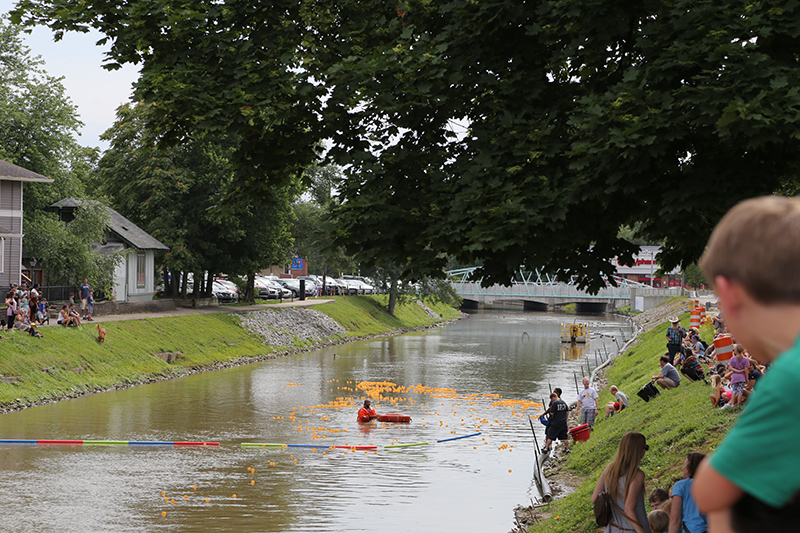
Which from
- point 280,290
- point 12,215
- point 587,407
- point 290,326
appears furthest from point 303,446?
point 280,290

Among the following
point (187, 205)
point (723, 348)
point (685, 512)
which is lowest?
point (685, 512)


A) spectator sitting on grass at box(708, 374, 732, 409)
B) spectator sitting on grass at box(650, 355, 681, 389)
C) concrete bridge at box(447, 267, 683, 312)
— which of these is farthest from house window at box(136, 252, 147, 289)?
concrete bridge at box(447, 267, 683, 312)

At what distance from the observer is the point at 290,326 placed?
2435 inches

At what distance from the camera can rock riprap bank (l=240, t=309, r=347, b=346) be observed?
2251 inches

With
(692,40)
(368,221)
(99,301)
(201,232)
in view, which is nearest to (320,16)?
(368,221)

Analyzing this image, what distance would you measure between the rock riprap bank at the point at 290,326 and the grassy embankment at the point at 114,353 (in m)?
0.93

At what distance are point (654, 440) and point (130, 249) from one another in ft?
147

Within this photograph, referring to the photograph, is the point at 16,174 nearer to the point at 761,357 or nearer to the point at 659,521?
the point at 659,521

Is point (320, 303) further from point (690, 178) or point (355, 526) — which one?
point (690, 178)

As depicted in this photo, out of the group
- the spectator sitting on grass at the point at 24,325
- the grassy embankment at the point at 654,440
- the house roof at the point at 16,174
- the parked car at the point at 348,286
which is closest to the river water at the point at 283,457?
the grassy embankment at the point at 654,440

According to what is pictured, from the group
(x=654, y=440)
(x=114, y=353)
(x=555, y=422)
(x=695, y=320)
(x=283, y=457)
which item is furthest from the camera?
(x=114, y=353)

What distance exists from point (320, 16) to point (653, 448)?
9.86 meters

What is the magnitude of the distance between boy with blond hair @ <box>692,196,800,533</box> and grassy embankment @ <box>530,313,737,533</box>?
11461 mm

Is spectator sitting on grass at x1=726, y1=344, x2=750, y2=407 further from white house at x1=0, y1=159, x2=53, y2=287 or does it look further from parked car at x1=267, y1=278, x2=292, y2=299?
parked car at x1=267, y1=278, x2=292, y2=299
